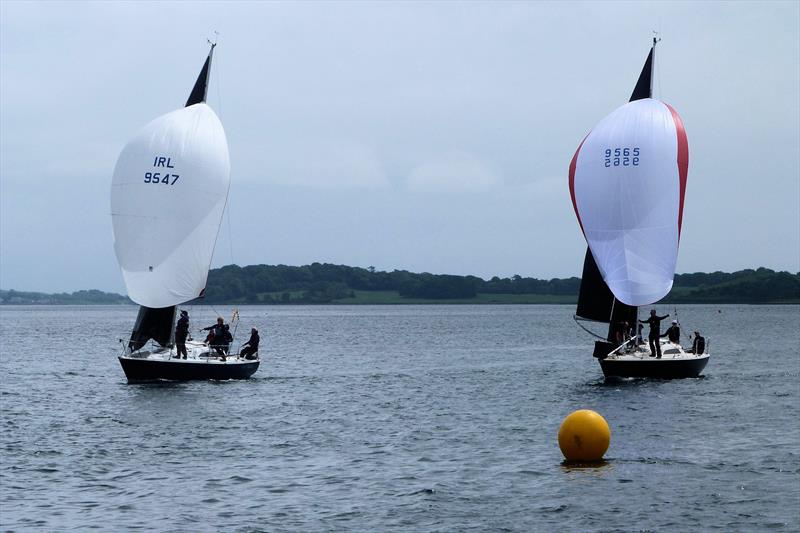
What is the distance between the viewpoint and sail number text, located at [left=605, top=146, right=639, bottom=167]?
124ft

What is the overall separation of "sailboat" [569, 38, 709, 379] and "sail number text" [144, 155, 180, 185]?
14022mm

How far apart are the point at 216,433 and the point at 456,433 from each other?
18.7 feet

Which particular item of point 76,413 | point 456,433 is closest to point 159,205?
point 76,413

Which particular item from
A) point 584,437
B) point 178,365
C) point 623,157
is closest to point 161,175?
point 178,365

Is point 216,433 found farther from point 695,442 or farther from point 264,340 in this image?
A: point 264,340

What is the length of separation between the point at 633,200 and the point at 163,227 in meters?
15.9

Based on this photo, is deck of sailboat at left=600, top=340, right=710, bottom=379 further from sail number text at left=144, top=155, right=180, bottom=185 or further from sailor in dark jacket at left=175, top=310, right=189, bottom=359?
sail number text at left=144, top=155, right=180, bottom=185

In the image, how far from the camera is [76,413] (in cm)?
3030

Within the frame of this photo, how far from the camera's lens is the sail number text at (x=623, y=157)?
37750mm

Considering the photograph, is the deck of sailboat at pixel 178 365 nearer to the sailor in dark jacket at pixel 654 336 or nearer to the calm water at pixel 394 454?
the calm water at pixel 394 454

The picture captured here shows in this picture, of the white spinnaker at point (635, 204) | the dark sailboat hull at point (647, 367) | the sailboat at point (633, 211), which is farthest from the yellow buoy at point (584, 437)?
the white spinnaker at point (635, 204)

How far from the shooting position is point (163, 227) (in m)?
36.2

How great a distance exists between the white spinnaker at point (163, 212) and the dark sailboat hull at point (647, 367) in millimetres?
13897

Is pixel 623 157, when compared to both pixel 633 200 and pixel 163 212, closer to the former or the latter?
pixel 633 200
